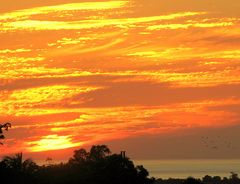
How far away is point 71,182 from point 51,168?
1091 cm

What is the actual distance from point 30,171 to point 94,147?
4558cm

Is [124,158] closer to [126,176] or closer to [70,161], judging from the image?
[126,176]

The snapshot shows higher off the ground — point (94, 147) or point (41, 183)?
point (94, 147)

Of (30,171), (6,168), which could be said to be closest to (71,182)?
(30,171)

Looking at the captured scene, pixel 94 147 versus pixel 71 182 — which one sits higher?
pixel 94 147

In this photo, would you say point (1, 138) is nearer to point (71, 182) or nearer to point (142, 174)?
point (71, 182)

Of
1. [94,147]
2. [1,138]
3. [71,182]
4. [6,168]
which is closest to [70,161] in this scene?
[94,147]

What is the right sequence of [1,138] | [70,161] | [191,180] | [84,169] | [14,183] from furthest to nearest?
[191,180]
[70,161]
[84,169]
[14,183]
[1,138]

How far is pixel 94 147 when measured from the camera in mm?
170625

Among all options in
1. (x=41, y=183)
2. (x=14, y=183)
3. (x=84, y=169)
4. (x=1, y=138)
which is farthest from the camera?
(x=84, y=169)

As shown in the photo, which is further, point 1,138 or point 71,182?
point 71,182

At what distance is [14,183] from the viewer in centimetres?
11144

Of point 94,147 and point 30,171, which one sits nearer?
point 30,171

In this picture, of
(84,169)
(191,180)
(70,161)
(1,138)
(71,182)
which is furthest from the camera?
(191,180)
